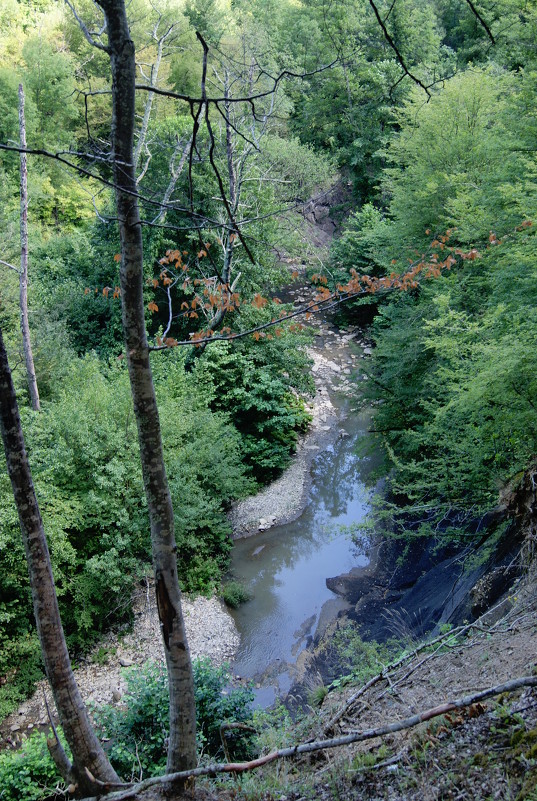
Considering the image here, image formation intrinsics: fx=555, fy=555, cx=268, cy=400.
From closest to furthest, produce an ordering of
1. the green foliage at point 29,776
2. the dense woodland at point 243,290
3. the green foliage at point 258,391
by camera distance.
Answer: the green foliage at point 29,776 → the dense woodland at point 243,290 → the green foliage at point 258,391

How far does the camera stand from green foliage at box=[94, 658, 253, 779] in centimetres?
555

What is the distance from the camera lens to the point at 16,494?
4016mm

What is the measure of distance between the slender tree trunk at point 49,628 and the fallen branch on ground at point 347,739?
0.28 m

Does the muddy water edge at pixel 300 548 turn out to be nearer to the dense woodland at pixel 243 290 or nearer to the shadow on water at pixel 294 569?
the shadow on water at pixel 294 569

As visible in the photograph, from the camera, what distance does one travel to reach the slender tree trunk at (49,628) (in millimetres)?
4000

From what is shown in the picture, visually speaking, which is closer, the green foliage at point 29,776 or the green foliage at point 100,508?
the green foliage at point 29,776

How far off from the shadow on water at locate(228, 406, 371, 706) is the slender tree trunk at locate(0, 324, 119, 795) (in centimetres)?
471

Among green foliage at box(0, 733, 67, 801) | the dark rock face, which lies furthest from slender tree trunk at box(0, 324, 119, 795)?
the dark rock face

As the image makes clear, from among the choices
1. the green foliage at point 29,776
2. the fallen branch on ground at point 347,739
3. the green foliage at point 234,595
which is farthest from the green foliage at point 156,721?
the green foliage at point 234,595

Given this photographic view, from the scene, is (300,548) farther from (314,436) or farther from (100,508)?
(100,508)

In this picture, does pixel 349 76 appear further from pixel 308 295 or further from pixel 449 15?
pixel 449 15

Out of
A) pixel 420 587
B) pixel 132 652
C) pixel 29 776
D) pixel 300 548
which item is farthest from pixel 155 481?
pixel 300 548

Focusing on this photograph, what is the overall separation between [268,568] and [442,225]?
9413 millimetres

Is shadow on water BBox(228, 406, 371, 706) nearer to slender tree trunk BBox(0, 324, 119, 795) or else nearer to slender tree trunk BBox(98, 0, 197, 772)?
slender tree trunk BBox(0, 324, 119, 795)
